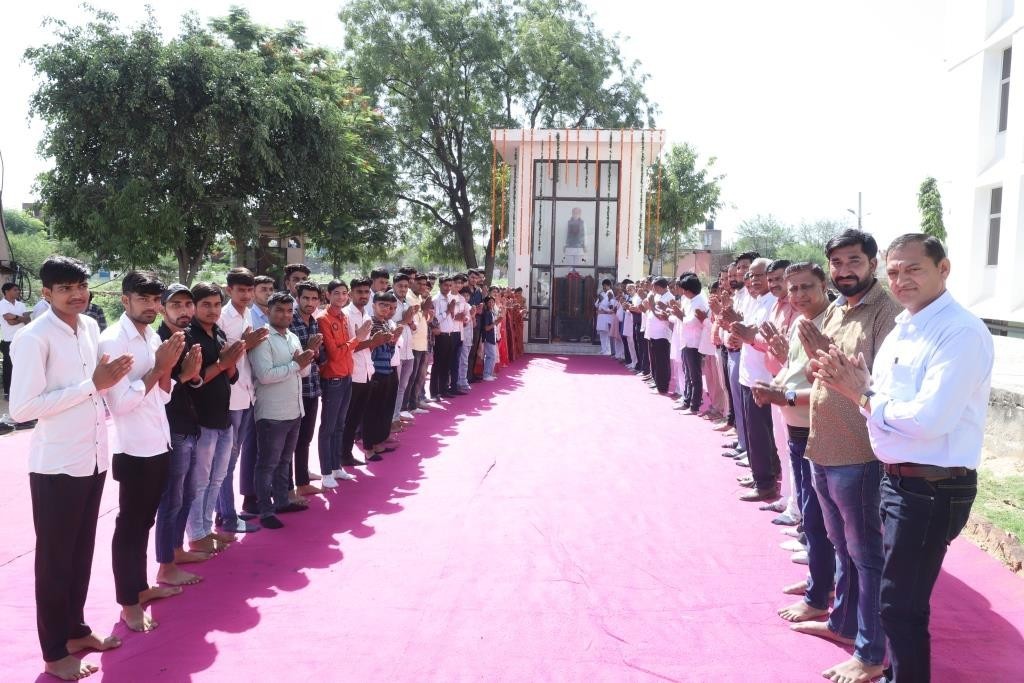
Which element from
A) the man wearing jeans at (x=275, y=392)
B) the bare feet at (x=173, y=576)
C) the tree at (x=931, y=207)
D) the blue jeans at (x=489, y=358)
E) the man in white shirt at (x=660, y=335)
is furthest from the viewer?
the tree at (x=931, y=207)

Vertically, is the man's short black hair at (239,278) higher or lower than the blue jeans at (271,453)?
higher

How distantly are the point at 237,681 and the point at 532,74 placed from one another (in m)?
25.7

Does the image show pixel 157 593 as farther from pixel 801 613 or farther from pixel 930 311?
pixel 930 311

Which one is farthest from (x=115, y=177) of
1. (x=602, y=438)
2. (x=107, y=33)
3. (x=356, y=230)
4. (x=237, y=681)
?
(x=237, y=681)

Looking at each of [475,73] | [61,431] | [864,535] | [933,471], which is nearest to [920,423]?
[933,471]

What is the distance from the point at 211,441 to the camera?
171 inches

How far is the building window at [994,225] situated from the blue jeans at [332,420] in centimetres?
1384

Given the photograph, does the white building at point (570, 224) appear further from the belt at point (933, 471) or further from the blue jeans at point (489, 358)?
the belt at point (933, 471)

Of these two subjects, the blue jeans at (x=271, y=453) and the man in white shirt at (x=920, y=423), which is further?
the blue jeans at (x=271, y=453)

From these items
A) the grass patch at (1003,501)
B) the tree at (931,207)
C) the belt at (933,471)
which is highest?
the tree at (931,207)

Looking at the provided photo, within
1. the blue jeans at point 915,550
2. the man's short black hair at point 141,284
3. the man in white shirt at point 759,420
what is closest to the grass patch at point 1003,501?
the man in white shirt at point 759,420

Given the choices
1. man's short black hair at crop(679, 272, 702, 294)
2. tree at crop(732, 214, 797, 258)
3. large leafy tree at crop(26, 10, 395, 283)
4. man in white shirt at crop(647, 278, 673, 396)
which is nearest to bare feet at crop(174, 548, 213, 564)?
man's short black hair at crop(679, 272, 702, 294)

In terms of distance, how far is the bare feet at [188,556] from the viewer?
443 centimetres

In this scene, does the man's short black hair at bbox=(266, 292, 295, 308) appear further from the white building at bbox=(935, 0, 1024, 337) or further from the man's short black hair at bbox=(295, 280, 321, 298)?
the white building at bbox=(935, 0, 1024, 337)
